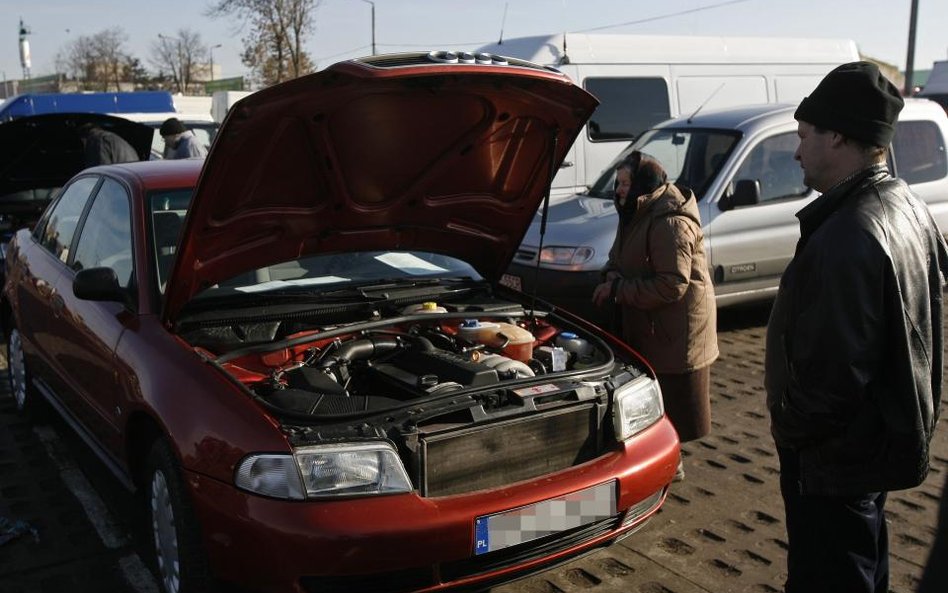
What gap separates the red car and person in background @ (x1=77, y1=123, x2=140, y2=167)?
3.97 meters

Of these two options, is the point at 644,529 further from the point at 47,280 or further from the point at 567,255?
the point at 47,280

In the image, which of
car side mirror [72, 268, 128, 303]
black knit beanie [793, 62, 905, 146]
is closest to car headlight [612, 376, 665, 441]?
black knit beanie [793, 62, 905, 146]

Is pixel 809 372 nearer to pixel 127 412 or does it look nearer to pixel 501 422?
pixel 501 422

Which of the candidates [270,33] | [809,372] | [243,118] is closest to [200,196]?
[243,118]

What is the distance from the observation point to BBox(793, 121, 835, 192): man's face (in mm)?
2406

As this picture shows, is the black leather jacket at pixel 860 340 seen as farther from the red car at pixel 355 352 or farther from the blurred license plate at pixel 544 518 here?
the red car at pixel 355 352

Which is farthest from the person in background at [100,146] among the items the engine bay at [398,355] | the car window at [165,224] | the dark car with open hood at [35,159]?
the engine bay at [398,355]

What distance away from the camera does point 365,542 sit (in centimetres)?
271

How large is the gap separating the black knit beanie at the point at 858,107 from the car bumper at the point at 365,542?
1.46 m

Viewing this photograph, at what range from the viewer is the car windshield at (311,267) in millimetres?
3873

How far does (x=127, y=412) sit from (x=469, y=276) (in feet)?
5.73

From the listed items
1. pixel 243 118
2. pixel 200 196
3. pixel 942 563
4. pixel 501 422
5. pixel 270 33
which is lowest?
pixel 942 563

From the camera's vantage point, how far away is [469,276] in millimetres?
4473

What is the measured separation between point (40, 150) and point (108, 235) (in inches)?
187
